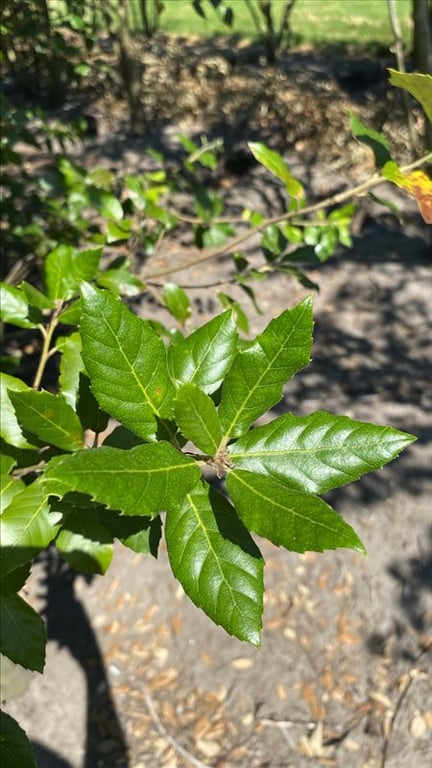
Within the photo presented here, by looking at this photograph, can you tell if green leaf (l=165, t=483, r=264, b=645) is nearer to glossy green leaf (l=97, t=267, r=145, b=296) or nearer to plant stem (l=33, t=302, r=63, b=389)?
plant stem (l=33, t=302, r=63, b=389)

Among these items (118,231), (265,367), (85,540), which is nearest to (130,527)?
(85,540)

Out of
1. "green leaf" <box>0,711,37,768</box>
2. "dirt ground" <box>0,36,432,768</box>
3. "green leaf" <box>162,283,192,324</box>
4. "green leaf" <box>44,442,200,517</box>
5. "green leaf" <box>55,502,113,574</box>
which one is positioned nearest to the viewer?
"green leaf" <box>44,442,200,517</box>

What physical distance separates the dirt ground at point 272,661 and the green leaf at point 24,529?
1838 mm

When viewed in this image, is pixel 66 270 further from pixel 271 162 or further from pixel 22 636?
pixel 22 636

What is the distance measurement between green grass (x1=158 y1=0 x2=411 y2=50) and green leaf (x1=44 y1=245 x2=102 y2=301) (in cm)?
797

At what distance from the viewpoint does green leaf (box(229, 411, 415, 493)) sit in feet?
2.71

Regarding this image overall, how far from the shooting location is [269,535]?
0.76m

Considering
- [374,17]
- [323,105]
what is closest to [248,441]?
[323,105]

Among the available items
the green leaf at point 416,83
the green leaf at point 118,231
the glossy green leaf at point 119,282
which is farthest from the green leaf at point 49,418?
the green leaf at point 118,231

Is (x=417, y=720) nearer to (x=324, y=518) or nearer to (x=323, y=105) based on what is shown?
(x=324, y=518)

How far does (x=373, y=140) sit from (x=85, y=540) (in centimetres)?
105

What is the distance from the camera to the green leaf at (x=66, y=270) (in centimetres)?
145

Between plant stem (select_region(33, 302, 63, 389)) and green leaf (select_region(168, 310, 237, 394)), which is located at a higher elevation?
green leaf (select_region(168, 310, 237, 394))

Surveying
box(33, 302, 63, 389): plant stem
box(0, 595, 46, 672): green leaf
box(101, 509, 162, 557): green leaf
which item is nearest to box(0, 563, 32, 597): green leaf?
box(0, 595, 46, 672): green leaf
